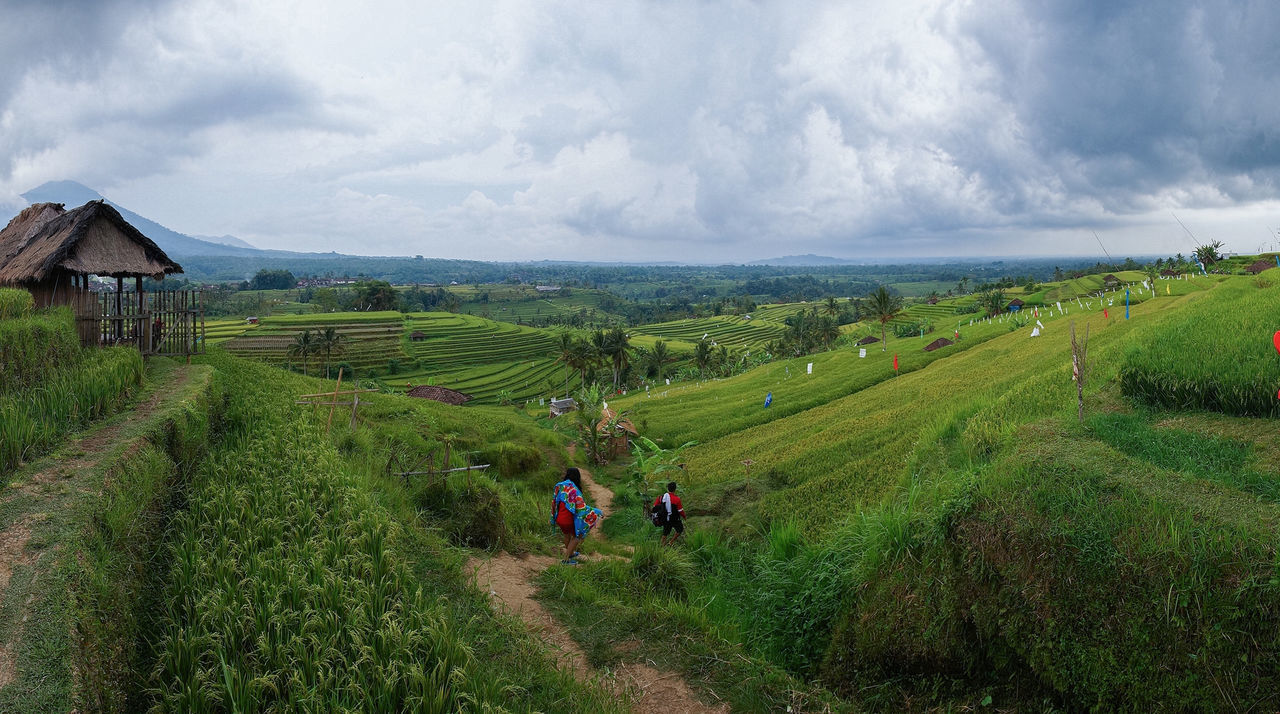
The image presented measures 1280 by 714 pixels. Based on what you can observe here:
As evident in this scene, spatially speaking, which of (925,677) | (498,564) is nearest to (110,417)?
(498,564)

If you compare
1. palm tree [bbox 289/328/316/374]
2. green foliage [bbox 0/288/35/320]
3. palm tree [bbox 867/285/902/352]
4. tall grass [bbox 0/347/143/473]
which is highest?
palm tree [bbox 867/285/902/352]

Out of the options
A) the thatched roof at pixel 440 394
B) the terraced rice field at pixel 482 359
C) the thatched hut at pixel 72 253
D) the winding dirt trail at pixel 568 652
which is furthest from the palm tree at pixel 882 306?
the terraced rice field at pixel 482 359

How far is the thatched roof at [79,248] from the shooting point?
13.9m

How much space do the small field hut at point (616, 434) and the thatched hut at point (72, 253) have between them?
510 inches

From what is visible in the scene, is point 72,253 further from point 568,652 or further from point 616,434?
point 568,652

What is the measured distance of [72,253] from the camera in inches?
559

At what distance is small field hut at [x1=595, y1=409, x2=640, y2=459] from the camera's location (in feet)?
69.6

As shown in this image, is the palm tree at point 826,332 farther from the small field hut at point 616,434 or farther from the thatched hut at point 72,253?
the thatched hut at point 72,253

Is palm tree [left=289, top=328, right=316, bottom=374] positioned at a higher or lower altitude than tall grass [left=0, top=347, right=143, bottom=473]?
lower

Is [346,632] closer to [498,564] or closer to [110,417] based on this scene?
[498,564]

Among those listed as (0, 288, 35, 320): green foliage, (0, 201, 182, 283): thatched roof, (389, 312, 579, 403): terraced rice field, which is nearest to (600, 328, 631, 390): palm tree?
(389, 312, 579, 403): terraced rice field

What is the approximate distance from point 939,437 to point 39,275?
58.6ft

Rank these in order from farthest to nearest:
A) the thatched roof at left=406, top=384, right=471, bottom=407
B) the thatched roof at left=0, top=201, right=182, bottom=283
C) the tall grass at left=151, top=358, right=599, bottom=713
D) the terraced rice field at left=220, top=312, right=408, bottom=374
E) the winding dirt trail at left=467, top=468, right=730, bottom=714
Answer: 1. the terraced rice field at left=220, top=312, right=408, bottom=374
2. the thatched roof at left=406, top=384, right=471, bottom=407
3. the thatched roof at left=0, top=201, right=182, bottom=283
4. the winding dirt trail at left=467, top=468, right=730, bottom=714
5. the tall grass at left=151, top=358, right=599, bottom=713

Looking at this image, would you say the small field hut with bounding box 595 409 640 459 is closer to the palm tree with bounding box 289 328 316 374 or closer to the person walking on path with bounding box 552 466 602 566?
the person walking on path with bounding box 552 466 602 566
